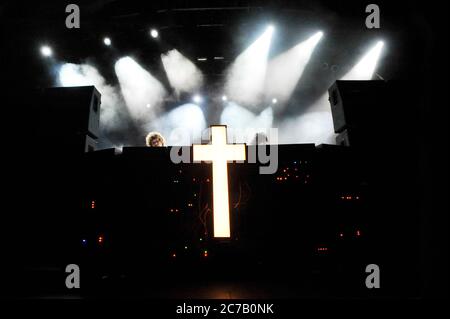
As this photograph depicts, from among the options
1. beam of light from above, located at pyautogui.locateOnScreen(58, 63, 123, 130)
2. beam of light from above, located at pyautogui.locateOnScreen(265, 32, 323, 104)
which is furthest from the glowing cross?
beam of light from above, located at pyautogui.locateOnScreen(58, 63, 123, 130)

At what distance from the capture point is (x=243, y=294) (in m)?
3.13

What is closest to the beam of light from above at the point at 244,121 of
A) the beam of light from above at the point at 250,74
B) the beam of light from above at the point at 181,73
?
the beam of light from above at the point at 250,74

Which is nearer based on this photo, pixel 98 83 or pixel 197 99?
pixel 98 83

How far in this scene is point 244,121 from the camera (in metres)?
13.4

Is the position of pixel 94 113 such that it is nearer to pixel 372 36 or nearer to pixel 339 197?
pixel 339 197

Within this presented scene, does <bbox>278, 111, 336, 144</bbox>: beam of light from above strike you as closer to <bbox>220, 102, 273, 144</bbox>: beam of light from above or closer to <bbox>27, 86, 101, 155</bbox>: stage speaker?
<bbox>220, 102, 273, 144</bbox>: beam of light from above

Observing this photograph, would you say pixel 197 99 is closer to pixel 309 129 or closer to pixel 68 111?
pixel 309 129

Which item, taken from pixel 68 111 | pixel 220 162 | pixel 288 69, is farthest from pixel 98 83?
pixel 220 162

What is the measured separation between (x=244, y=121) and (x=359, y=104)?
9.10 meters

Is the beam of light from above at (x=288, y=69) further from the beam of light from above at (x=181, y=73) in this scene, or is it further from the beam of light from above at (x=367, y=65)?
the beam of light from above at (x=181, y=73)

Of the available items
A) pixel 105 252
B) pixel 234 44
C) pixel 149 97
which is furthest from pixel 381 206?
pixel 149 97

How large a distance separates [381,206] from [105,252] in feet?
15.7

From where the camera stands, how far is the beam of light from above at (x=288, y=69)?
9734 millimetres

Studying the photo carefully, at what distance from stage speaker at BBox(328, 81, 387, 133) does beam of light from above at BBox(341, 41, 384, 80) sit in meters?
5.33
